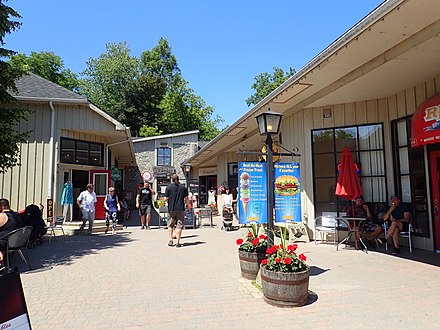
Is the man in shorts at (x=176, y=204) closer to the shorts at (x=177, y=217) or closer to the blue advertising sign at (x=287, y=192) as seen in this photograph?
the shorts at (x=177, y=217)

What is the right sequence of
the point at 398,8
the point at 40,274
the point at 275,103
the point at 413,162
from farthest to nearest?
1. the point at 275,103
2. the point at 413,162
3. the point at 40,274
4. the point at 398,8

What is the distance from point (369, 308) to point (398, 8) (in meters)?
3.75

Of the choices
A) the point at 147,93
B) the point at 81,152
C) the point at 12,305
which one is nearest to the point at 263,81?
the point at 147,93

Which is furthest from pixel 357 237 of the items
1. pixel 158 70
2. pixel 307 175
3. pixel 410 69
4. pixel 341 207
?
pixel 158 70

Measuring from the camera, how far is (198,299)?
165 inches

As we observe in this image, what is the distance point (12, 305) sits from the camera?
2090 millimetres

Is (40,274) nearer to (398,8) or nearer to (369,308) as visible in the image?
(369,308)

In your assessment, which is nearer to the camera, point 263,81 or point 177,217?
point 177,217

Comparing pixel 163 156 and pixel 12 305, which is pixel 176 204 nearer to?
pixel 12 305

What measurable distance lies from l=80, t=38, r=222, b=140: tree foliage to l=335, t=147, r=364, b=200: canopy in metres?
29.9

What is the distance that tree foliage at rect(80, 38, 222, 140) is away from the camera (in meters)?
38.3

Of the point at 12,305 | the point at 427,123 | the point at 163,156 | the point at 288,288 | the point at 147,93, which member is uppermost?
the point at 147,93

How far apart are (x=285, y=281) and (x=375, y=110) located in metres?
5.87

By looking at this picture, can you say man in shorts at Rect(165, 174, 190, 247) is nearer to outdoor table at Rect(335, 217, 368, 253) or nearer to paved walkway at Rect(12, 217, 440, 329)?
paved walkway at Rect(12, 217, 440, 329)
